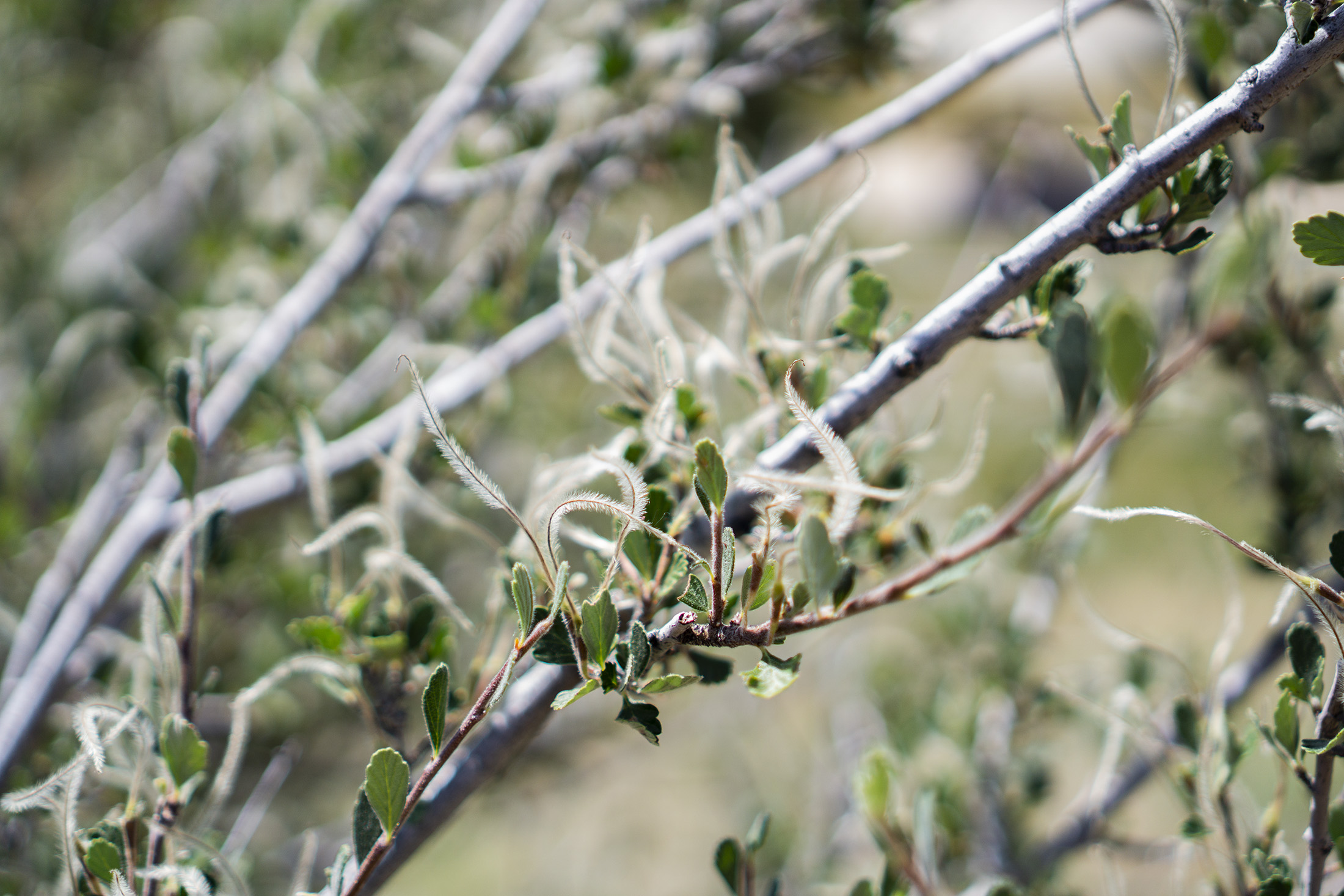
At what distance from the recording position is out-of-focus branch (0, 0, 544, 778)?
1.49 ft

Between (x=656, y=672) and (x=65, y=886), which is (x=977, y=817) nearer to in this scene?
(x=656, y=672)

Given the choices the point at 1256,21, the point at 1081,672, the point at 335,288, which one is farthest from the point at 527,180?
the point at 1081,672

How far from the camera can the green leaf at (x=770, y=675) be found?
0.25 meters

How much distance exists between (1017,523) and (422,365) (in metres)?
0.52

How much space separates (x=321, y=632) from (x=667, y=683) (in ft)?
0.52

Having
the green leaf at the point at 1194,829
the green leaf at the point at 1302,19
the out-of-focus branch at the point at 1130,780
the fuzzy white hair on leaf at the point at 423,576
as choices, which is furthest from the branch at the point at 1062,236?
the out-of-focus branch at the point at 1130,780

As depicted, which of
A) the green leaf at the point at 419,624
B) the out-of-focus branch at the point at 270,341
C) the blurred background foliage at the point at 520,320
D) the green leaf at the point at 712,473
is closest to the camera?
the green leaf at the point at 712,473

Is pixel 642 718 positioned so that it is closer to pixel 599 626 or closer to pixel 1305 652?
pixel 599 626

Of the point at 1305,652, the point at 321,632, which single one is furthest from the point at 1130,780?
the point at 321,632

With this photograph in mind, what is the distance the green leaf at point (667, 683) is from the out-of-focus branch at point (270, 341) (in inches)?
13.0

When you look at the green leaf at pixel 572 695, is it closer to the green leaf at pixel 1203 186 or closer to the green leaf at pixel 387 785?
the green leaf at pixel 387 785

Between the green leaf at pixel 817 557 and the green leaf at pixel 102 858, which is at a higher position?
the green leaf at pixel 817 557

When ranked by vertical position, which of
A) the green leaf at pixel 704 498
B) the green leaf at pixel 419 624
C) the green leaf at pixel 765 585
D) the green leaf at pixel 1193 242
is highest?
the green leaf at pixel 1193 242

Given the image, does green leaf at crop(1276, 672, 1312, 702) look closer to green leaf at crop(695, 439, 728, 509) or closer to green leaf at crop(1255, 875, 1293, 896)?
green leaf at crop(1255, 875, 1293, 896)
